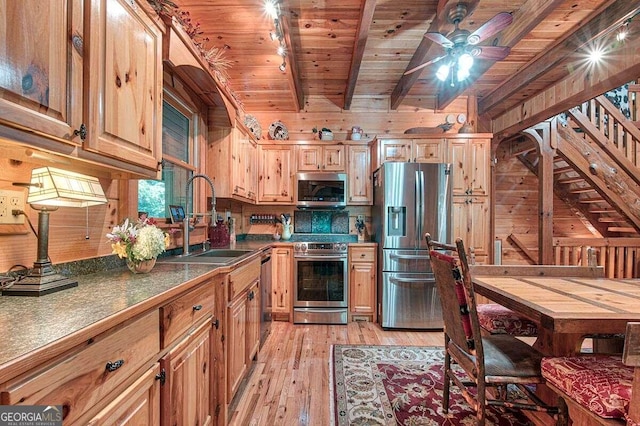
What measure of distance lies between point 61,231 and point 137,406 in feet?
2.86

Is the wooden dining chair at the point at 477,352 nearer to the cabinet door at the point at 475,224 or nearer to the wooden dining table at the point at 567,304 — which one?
the wooden dining table at the point at 567,304

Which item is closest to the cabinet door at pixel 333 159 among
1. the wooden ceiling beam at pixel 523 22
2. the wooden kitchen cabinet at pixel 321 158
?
the wooden kitchen cabinet at pixel 321 158

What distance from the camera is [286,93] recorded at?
11.6 ft

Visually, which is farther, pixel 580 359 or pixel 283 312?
pixel 283 312

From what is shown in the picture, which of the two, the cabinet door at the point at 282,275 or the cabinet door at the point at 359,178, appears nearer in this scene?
the cabinet door at the point at 282,275

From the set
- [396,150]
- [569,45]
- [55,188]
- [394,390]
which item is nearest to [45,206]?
[55,188]

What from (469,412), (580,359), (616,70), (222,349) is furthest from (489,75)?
(222,349)

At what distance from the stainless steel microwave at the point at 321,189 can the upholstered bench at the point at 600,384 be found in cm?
266

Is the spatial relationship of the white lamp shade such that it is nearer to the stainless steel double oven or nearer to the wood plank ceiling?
the wood plank ceiling

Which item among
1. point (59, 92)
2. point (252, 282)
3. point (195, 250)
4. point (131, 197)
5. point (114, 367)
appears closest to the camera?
point (114, 367)

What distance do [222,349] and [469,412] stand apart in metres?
1.59

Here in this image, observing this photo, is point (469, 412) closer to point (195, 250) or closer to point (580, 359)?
point (580, 359)

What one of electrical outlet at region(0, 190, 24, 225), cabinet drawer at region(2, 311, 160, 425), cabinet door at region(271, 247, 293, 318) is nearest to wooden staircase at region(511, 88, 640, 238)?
cabinet door at region(271, 247, 293, 318)

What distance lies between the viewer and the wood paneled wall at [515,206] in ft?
16.7
